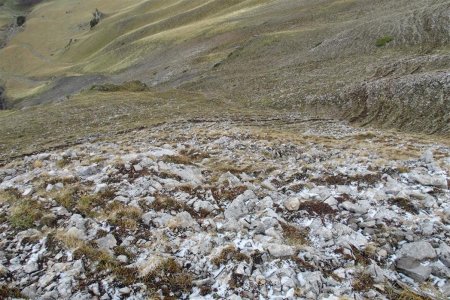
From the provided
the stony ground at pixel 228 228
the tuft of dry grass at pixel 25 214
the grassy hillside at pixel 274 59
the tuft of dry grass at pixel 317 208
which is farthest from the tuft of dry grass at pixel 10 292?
the grassy hillside at pixel 274 59

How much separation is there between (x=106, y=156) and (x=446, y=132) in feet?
68.7

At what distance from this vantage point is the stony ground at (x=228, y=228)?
9516 millimetres

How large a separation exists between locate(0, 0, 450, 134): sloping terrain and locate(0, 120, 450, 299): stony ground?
15.0 meters

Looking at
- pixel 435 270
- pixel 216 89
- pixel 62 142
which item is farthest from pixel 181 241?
pixel 216 89

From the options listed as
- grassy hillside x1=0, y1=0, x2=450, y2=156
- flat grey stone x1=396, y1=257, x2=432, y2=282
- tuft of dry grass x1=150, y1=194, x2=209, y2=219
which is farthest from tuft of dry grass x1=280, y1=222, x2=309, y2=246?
grassy hillside x1=0, y1=0, x2=450, y2=156

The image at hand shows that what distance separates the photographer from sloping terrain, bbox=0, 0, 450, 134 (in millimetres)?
34406

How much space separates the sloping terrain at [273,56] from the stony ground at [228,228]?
1504 cm

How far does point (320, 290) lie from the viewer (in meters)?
9.24

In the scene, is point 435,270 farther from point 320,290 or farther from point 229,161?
point 229,161

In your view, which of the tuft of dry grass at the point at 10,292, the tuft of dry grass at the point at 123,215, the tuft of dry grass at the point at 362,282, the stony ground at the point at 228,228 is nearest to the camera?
the tuft of dry grass at the point at 10,292

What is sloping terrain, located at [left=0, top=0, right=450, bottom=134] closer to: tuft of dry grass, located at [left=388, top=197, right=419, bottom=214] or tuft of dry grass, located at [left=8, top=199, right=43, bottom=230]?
tuft of dry grass, located at [left=388, top=197, right=419, bottom=214]

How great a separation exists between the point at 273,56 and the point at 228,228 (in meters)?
48.8

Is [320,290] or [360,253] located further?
[360,253]

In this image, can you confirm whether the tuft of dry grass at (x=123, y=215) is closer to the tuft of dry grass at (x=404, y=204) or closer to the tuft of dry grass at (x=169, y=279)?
the tuft of dry grass at (x=169, y=279)
